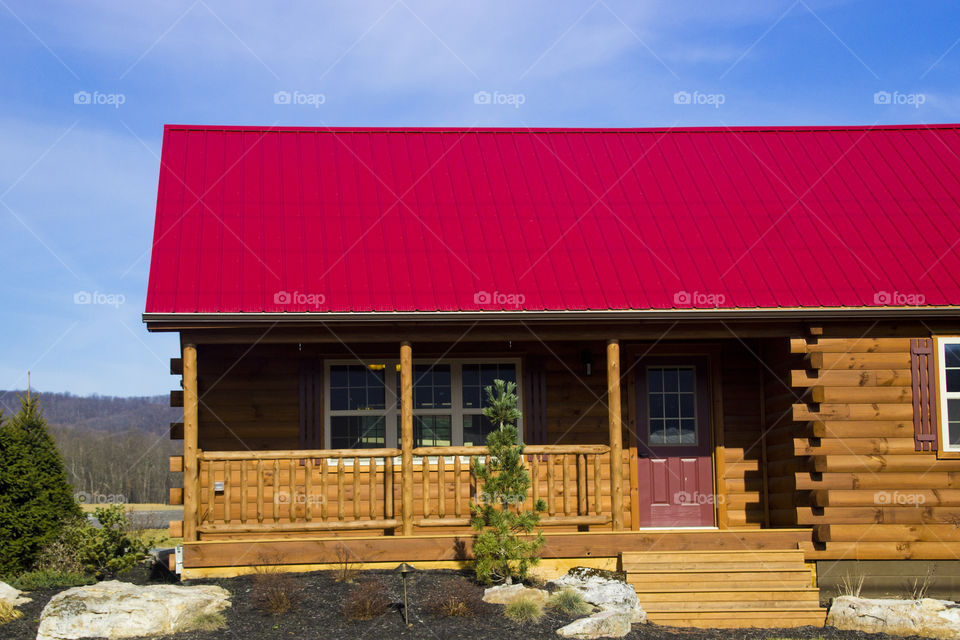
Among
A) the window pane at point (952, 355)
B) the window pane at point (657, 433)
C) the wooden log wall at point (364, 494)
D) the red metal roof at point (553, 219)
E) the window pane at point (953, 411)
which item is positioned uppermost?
the red metal roof at point (553, 219)

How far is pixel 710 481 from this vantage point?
14.6 meters

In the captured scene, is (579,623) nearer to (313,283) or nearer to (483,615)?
(483,615)

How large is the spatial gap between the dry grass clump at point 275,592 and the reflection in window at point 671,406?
5882mm

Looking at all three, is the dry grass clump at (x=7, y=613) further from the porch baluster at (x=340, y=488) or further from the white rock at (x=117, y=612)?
the porch baluster at (x=340, y=488)

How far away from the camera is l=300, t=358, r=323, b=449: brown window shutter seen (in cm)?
1400

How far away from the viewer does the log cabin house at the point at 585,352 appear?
12445 millimetres

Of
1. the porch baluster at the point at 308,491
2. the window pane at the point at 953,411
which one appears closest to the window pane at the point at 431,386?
the porch baluster at the point at 308,491

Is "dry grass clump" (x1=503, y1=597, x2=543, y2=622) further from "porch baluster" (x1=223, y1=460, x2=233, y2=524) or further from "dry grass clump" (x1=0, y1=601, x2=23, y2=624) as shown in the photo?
"dry grass clump" (x1=0, y1=601, x2=23, y2=624)

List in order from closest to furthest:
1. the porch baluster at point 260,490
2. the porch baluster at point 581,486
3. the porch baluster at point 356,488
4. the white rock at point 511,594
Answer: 1. the white rock at point 511,594
2. the porch baluster at point 260,490
3. the porch baluster at point 356,488
4. the porch baluster at point 581,486

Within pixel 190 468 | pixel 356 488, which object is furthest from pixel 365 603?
pixel 190 468

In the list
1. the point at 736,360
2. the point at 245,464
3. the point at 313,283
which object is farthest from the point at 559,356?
the point at 245,464

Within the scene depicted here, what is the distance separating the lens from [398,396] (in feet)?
46.9

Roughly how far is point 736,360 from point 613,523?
3.46 meters

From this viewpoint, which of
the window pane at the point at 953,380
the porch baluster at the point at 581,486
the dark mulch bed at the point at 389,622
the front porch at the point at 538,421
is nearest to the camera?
the dark mulch bed at the point at 389,622
